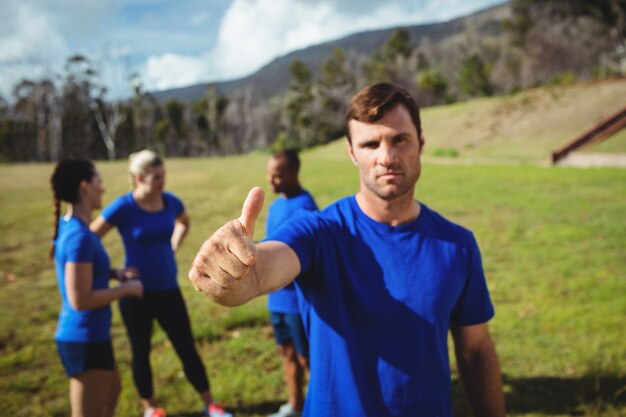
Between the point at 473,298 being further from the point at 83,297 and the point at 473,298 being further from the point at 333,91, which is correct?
the point at 333,91

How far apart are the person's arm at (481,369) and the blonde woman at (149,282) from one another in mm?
2166

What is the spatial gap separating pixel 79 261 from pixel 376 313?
1866mm

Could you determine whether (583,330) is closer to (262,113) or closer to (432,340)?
(432,340)

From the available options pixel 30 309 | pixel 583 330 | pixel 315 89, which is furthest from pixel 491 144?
pixel 315 89

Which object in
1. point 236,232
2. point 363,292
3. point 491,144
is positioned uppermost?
point 491,144

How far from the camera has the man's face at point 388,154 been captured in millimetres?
1732

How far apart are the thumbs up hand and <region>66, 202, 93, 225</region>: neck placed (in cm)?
185

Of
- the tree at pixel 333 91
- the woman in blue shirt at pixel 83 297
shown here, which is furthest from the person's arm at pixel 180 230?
the tree at pixel 333 91

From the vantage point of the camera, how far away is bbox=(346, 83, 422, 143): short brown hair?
5.74 feet

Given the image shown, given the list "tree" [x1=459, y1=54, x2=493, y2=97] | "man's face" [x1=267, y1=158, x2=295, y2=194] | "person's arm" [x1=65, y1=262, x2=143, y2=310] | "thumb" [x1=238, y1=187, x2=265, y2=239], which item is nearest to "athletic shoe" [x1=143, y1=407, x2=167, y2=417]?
"person's arm" [x1=65, y1=262, x2=143, y2=310]

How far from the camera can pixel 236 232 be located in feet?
3.92

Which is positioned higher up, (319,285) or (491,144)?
(491,144)

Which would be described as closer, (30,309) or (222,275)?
(222,275)

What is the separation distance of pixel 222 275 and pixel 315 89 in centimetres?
7026
